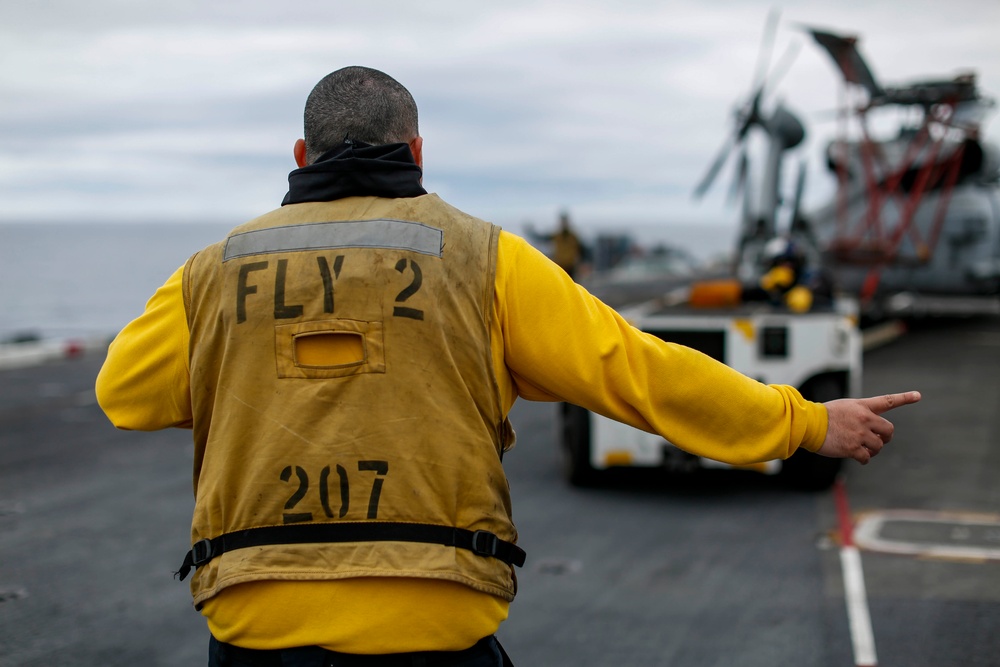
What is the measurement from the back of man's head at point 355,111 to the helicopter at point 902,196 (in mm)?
19771

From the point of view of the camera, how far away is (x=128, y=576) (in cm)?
593

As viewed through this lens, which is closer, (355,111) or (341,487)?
(341,487)

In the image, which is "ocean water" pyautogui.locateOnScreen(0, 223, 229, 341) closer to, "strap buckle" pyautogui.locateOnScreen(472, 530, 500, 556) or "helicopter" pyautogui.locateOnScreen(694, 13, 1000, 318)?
"helicopter" pyautogui.locateOnScreen(694, 13, 1000, 318)

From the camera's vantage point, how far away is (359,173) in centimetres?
201

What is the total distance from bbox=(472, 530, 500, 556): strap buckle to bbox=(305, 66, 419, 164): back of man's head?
0.81 m

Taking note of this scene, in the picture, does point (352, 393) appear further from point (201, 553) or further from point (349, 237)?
point (201, 553)

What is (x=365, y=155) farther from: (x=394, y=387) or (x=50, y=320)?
(x=50, y=320)

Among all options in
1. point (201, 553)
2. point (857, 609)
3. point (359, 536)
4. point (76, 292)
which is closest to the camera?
point (359, 536)

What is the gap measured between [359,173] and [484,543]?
0.77m

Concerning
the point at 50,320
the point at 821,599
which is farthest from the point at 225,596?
the point at 50,320

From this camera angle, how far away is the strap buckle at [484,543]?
1946 millimetres

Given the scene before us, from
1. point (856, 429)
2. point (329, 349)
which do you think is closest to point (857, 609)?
point (856, 429)

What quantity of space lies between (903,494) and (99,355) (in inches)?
598

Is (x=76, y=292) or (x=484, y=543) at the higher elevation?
(x=484, y=543)
